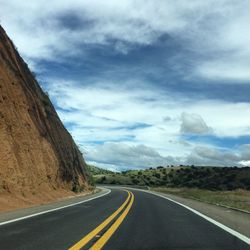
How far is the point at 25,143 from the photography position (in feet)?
111

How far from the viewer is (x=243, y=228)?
576 inches

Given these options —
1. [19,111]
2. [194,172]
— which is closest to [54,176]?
[19,111]

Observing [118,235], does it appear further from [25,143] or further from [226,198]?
[226,198]

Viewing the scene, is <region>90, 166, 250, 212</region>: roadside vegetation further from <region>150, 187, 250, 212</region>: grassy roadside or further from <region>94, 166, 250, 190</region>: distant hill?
<region>150, 187, 250, 212</region>: grassy roadside

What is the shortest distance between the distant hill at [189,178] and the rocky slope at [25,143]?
165ft

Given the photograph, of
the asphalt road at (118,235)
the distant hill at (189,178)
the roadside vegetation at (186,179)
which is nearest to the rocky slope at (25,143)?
the asphalt road at (118,235)

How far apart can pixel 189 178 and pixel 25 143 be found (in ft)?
285

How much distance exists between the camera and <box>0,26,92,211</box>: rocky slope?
27.9 m

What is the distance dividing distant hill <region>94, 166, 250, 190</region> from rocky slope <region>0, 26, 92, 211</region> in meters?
50.3

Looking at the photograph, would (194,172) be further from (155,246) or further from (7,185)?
(155,246)

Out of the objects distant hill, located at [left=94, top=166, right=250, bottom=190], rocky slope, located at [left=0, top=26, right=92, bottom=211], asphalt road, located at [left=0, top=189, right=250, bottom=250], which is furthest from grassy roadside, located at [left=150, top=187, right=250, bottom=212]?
distant hill, located at [left=94, top=166, right=250, bottom=190]

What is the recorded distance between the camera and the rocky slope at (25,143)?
91.4 feet

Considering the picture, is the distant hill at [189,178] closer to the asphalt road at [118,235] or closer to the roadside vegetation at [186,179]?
the roadside vegetation at [186,179]

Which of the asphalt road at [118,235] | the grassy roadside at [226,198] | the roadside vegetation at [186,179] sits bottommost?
the asphalt road at [118,235]
